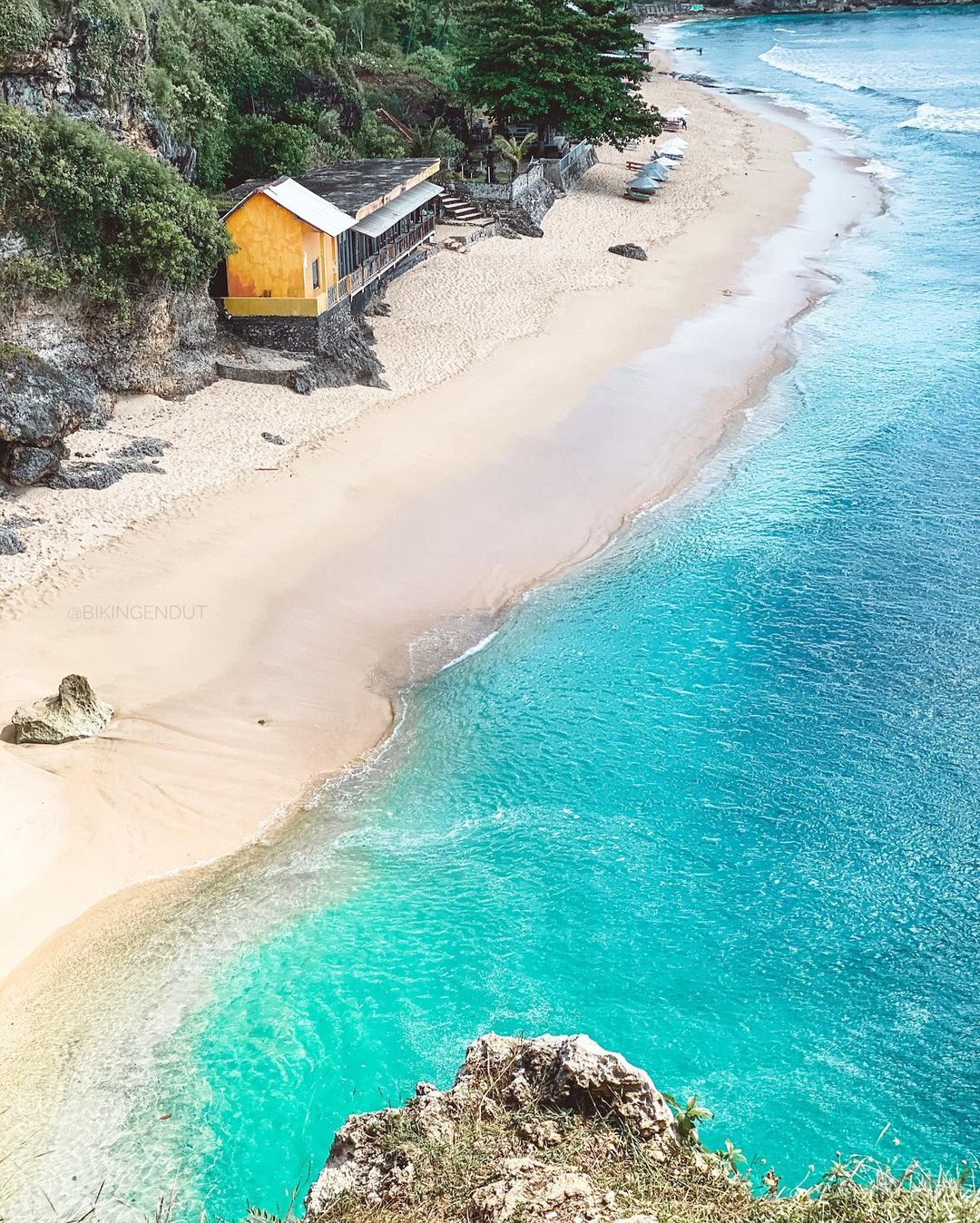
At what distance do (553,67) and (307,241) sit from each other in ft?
89.3

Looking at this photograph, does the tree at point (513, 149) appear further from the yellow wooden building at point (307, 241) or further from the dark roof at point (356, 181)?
the yellow wooden building at point (307, 241)

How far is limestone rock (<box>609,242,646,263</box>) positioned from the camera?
5200 cm

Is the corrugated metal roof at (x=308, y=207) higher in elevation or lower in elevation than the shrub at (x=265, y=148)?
lower

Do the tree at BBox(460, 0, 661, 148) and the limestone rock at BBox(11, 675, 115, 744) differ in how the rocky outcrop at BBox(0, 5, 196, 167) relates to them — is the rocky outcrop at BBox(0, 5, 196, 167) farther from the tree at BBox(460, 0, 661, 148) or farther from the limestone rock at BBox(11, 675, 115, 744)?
the tree at BBox(460, 0, 661, 148)

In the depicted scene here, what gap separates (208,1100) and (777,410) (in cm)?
3061

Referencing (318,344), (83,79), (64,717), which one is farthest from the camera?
(318,344)

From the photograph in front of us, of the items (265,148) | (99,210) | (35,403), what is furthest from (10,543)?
(265,148)

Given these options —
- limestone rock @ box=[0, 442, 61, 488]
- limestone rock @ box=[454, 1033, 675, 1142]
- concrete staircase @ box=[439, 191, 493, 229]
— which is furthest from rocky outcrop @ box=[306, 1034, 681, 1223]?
concrete staircase @ box=[439, 191, 493, 229]

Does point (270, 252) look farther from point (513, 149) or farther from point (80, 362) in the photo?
point (513, 149)

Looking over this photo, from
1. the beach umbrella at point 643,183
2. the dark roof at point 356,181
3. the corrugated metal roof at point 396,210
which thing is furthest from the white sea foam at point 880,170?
the dark roof at point 356,181

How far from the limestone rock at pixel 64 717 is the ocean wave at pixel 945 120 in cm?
8219

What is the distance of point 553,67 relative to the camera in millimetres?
56938

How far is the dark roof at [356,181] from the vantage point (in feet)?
129

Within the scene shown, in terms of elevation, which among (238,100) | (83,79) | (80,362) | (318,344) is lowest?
(318,344)
